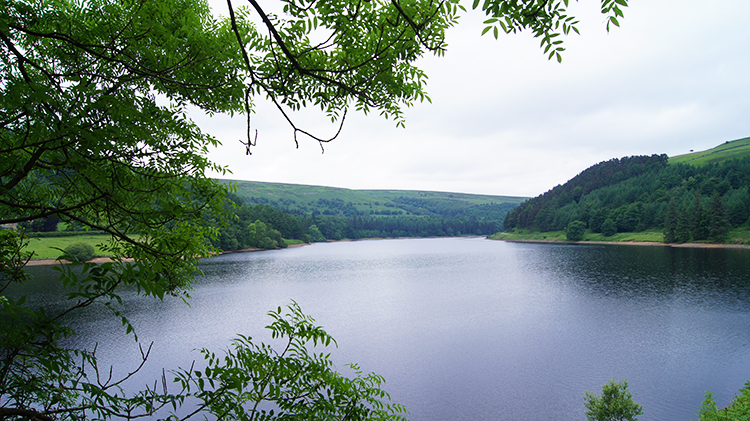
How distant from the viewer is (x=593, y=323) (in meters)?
31.0

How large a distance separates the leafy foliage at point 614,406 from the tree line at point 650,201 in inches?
3537

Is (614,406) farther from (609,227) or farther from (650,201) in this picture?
(650,201)

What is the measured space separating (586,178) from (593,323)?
155m

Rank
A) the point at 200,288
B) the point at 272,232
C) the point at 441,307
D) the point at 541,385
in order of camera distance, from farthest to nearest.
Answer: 1. the point at 272,232
2. the point at 200,288
3. the point at 441,307
4. the point at 541,385

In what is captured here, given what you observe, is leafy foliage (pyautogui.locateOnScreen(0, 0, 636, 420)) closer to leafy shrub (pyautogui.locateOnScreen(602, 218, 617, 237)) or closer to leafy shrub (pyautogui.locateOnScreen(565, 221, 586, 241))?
leafy shrub (pyautogui.locateOnScreen(602, 218, 617, 237))

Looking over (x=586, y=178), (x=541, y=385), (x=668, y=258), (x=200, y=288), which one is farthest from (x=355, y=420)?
(x=586, y=178)

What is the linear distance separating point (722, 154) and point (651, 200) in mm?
66102

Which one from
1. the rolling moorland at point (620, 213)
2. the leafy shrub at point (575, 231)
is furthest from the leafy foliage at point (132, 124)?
the leafy shrub at point (575, 231)

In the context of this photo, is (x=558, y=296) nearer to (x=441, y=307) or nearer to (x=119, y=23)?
(x=441, y=307)

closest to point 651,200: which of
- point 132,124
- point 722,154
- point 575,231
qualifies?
point 575,231

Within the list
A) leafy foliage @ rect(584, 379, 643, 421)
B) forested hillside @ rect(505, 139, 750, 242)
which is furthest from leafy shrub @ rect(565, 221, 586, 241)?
leafy foliage @ rect(584, 379, 643, 421)

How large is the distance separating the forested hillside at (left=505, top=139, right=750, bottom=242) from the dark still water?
37.7m

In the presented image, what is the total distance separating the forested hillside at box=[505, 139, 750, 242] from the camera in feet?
277

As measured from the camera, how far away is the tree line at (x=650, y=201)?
277 feet
